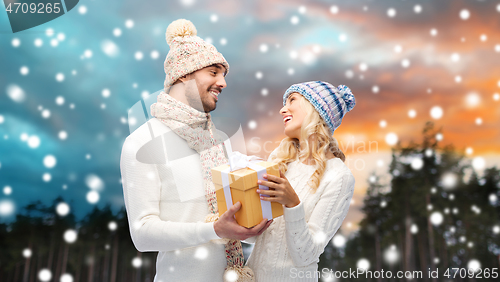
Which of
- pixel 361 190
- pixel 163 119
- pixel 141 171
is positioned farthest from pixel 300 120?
pixel 361 190

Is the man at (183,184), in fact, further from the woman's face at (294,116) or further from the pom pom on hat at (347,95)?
the pom pom on hat at (347,95)

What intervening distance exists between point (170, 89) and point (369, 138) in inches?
114

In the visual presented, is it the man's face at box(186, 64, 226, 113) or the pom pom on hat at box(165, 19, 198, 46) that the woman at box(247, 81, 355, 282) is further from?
the pom pom on hat at box(165, 19, 198, 46)

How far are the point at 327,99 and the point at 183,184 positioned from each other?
79 centimetres

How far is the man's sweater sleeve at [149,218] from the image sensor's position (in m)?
1.14

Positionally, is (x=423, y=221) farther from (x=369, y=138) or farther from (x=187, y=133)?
(x=187, y=133)

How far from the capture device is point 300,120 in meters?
1.48

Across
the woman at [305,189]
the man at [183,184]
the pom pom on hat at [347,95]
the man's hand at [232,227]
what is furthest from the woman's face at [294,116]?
the man's hand at [232,227]

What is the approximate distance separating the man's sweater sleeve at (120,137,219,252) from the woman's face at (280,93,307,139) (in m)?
0.62

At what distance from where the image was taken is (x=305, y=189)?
139 centimetres

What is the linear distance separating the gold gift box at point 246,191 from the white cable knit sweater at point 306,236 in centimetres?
20

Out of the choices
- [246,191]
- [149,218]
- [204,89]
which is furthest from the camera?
[204,89]

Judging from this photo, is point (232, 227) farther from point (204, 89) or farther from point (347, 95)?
point (347, 95)

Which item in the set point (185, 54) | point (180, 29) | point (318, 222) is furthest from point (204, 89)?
point (318, 222)
